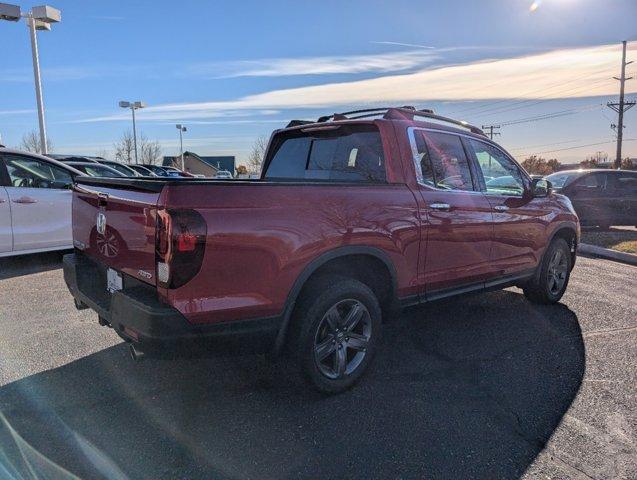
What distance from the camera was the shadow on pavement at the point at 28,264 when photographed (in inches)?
281

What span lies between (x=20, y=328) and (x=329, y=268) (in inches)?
125

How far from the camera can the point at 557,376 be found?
12.7 ft

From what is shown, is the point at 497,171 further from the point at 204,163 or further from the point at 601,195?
the point at 204,163

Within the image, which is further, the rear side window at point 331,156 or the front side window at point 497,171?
the front side window at point 497,171

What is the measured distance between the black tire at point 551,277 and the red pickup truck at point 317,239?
1.32ft

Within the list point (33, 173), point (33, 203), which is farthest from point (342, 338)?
point (33, 173)

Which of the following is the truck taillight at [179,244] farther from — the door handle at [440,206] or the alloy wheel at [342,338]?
the door handle at [440,206]

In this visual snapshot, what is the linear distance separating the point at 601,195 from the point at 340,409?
11778 mm

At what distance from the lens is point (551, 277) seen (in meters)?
5.79

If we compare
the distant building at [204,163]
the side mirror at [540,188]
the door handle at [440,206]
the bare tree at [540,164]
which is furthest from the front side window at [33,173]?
the bare tree at [540,164]

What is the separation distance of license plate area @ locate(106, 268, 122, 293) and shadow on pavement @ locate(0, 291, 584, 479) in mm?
750

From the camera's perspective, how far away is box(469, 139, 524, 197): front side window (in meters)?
4.84

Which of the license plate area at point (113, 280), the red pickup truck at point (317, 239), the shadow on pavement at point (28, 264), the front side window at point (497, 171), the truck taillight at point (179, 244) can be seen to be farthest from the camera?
the shadow on pavement at point (28, 264)

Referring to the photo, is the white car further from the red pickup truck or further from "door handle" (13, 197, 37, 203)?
the red pickup truck
